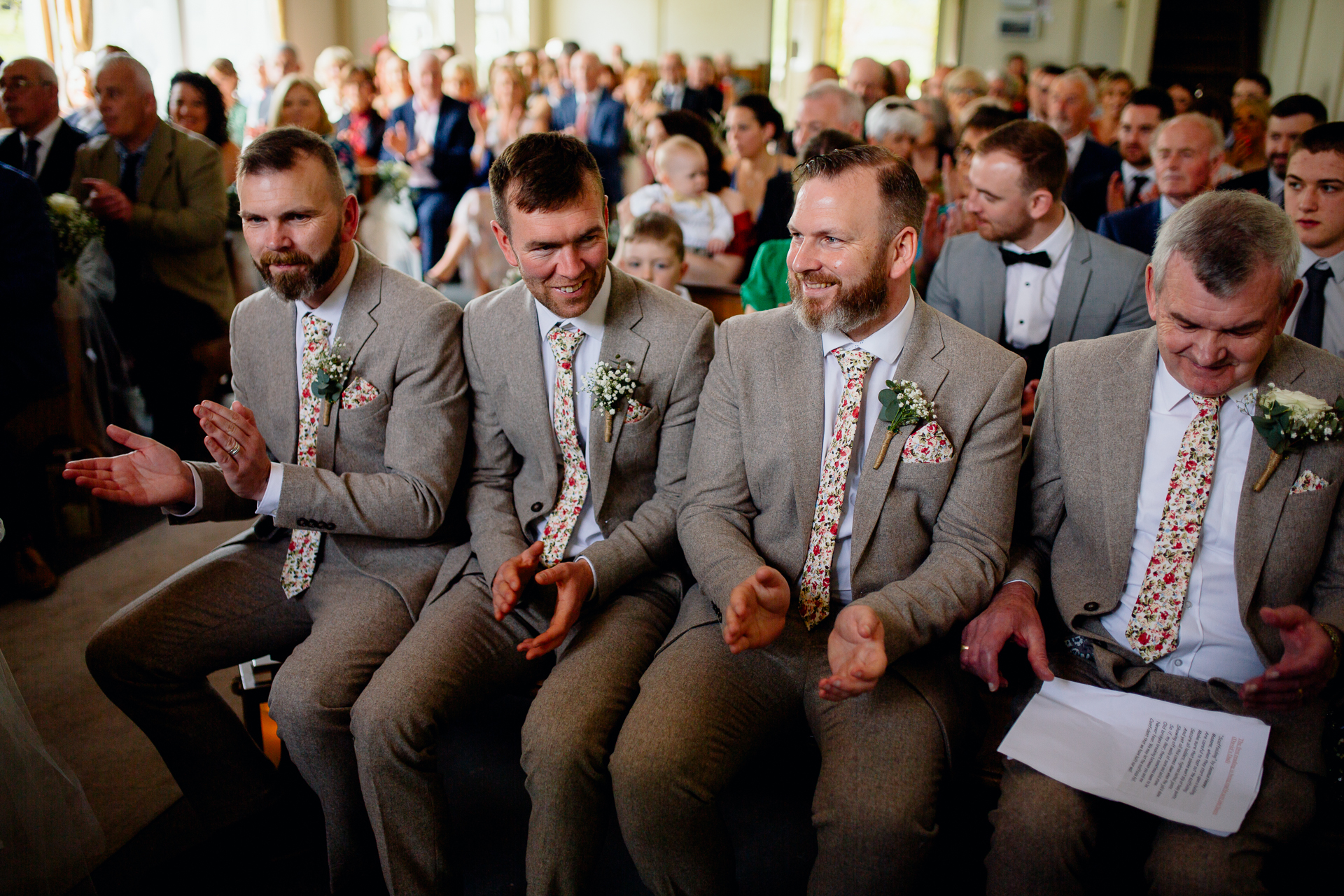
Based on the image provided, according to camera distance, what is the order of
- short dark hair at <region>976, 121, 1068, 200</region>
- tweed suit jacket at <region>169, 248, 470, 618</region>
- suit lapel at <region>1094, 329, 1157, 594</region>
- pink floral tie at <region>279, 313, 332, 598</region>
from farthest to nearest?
1. short dark hair at <region>976, 121, 1068, 200</region>
2. pink floral tie at <region>279, 313, 332, 598</region>
3. tweed suit jacket at <region>169, 248, 470, 618</region>
4. suit lapel at <region>1094, 329, 1157, 594</region>

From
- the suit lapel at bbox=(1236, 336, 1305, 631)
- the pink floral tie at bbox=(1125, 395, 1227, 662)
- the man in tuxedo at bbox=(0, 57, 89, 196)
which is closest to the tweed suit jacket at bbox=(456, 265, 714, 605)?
the pink floral tie at bbox=(1125, 395, 1227, 662)

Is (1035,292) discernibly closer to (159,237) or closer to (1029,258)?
(1029,258)

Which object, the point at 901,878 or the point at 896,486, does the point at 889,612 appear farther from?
the point at 901,878

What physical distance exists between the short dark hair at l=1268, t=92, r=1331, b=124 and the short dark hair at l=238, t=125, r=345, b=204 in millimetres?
4698

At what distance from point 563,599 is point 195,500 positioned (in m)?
0.89

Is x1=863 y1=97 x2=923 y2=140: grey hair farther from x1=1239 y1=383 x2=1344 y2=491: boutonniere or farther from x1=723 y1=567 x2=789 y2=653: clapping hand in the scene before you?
x1=723 y1=567 x2=789 y2=653: clapping hand

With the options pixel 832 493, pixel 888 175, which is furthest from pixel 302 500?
pixel 888 175

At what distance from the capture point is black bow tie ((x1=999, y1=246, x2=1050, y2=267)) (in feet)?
11.2

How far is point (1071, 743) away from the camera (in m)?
1.82

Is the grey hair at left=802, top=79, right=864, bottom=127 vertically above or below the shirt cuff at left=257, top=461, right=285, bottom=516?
above

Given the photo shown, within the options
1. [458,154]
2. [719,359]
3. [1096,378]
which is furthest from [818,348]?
[458,154]

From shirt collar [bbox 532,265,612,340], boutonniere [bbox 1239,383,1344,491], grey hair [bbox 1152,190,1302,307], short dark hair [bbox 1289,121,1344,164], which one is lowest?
boutonniere [bbox 1239,383,1344,491]

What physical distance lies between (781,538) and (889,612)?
13.9 inches

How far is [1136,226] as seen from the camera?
159 inches
